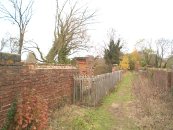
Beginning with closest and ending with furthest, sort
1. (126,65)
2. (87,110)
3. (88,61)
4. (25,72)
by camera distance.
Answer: (25,72), (87,110), (88,61), (126,65)

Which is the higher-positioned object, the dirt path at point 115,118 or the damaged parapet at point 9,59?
the damaged parapet at point 9,59

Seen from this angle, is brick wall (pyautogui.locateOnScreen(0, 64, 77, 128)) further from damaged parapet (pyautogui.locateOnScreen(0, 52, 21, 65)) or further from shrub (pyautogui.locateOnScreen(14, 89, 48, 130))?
shrub (pyautogui.locateOnScreen(14, 89, 48, 130))

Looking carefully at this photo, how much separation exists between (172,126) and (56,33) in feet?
76.6

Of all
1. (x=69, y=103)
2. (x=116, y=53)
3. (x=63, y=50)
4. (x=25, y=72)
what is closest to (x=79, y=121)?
(x=25, y=72)

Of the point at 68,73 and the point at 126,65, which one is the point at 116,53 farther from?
the point at 68,73

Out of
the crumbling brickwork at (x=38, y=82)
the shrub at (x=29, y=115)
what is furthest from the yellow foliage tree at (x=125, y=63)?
the shrub at (x=29, y=115)

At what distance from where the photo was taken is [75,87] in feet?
40.6

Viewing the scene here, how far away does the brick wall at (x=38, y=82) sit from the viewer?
642 centimetres

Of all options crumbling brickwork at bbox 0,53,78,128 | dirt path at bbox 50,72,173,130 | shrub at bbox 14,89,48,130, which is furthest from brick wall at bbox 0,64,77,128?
shrub at bbox 14,89,48,130

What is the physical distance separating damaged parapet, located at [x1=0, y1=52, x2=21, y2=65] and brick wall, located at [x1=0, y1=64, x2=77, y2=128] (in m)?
0.08

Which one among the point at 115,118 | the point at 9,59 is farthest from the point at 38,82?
the point at 115,118

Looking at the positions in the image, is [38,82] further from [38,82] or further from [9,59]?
[9,59]

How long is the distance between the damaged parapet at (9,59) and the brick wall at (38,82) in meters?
0.08

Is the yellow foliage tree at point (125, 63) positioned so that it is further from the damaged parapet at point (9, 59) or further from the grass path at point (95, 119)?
the damaged parapet at point (9, 59)
